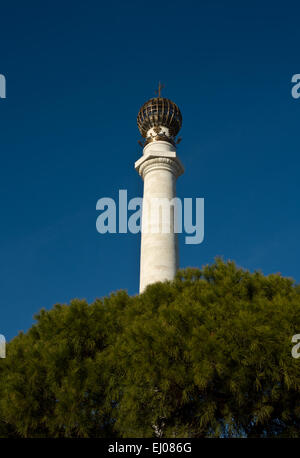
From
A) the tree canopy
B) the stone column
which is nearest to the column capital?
the stone column

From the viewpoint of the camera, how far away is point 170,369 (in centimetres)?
1448

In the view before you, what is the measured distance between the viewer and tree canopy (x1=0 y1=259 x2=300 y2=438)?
46.2ft

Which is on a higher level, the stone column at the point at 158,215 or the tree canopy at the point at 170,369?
the stone column at the point at 158,215

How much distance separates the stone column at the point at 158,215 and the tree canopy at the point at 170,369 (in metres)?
7.20

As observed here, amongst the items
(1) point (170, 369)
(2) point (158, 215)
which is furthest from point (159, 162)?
(1) point (170, 369)

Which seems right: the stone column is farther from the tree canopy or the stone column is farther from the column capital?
the tree canopy

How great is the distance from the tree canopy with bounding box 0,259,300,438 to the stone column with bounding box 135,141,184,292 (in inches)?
284

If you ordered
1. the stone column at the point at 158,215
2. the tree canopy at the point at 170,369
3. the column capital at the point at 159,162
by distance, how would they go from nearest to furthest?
the tree canopy at the point at 170,369, the stone column at the point at 158,215, the column capital at the point at 159,162

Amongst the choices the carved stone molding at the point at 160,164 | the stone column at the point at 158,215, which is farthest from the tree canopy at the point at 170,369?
the carved stone molding at the point at 160,164

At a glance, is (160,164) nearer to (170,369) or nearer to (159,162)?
(159,162)

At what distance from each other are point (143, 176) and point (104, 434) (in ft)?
Answer: 56.9

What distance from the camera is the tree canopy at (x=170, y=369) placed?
1408 centimetres

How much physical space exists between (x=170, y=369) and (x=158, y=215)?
13293 mm

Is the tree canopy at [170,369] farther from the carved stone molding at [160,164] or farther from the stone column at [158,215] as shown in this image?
the carved stone molding at [160,164]
